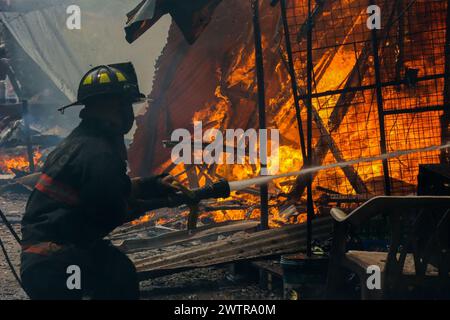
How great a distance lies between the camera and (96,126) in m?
4.15

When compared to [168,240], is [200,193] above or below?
above

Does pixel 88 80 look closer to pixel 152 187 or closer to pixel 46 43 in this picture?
pixel 152 187

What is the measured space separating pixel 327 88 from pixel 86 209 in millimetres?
6823

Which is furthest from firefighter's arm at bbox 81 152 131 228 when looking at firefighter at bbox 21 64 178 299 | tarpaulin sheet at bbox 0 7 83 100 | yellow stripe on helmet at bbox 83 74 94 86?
tarpaulin sheet at bbox 0 7 83 100

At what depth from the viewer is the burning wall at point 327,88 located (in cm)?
830

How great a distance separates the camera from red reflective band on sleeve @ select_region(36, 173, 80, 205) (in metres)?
3.95

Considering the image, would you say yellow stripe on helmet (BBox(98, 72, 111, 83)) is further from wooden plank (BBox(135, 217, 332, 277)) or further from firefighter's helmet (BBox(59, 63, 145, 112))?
wooden plank (BBox(135, 217, 332, 277))

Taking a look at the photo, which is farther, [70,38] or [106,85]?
[70,38]

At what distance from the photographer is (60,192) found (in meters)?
3.96

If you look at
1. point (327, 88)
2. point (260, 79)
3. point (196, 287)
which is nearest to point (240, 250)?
point (196, 287)

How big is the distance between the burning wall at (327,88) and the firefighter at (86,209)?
3.50 metres
